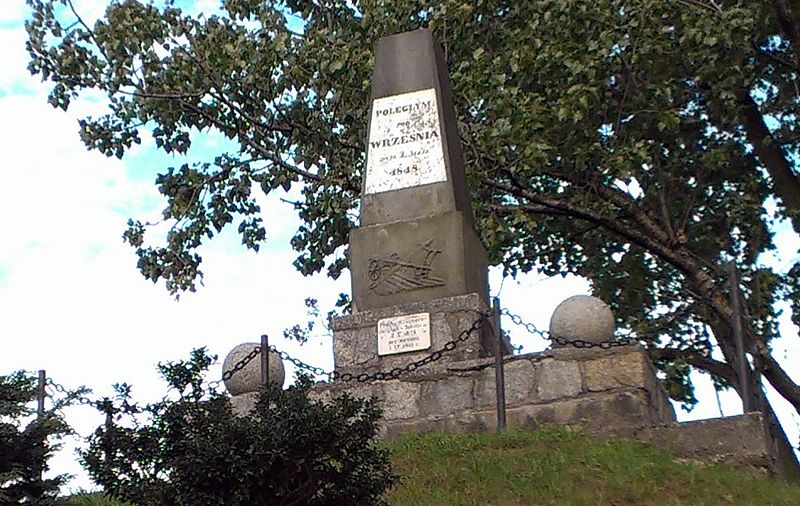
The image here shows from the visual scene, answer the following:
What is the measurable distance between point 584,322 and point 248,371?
106 inches

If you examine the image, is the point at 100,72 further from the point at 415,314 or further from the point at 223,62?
the point at 415,314

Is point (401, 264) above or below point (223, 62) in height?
below

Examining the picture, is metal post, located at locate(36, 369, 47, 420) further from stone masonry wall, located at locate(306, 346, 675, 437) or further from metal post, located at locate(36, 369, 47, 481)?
stone masonry wall, located at locate(306, 346, 675, 437)

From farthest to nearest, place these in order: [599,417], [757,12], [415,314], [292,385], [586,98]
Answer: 1. [757,12]
2. [586,98]
3. [415,314]
4. [599,417]
5. [292,385]

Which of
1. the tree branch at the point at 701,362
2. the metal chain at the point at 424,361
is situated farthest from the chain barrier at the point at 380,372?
the tree branch at the point at 701,362

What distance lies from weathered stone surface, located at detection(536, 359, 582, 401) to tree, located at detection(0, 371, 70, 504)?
3.56m

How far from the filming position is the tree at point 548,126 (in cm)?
1432

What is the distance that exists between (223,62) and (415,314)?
574 centimetres

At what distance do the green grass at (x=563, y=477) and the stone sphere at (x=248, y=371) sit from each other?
1.68 meters

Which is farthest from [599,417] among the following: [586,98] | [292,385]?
[586,98]

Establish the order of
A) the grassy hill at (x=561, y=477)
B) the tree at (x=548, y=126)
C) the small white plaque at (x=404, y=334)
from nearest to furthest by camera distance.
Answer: the grassy hill at (x=561, y=477) < the small white plaque at (x=404, y=334) < the tree at (x=548, y=126)

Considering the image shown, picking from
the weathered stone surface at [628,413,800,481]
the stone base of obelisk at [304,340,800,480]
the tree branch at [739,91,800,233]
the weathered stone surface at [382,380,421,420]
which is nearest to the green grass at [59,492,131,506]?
the stone base of obelisk at [304,340,800,480]

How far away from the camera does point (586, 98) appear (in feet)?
45.8

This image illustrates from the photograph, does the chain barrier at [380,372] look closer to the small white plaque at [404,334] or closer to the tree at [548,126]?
the small white plaque at [404,334]
